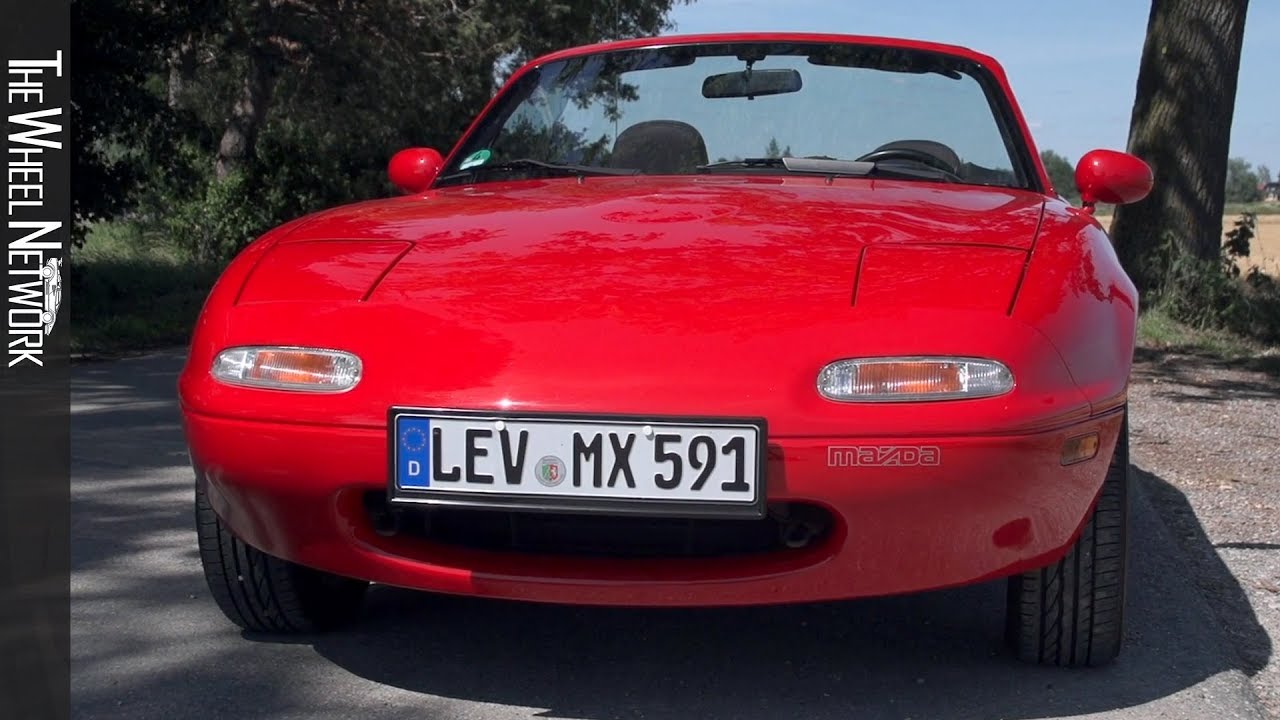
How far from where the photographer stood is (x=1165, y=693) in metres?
2.72

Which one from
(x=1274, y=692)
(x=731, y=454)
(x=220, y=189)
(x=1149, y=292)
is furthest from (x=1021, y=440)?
(x=220, y=189)

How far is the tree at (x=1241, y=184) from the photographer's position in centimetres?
5641

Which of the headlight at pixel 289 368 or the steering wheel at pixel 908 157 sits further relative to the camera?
the steering wheel at pixel 908 157

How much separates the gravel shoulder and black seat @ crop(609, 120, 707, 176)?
65.3 inches

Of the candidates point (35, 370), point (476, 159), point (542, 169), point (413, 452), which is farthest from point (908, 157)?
point (35, 370)

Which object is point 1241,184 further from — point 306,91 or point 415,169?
point 415,169

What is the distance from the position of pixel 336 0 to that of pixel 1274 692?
18824 millimetres

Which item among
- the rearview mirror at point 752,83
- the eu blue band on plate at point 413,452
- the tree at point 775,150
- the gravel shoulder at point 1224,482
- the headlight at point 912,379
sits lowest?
the gravel shoulder at point 1224,482

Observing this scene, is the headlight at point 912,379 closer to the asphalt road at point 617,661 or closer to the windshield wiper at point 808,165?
the asphalt road at point 617,661

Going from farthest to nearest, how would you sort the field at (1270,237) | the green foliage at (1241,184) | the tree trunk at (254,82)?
the green foliage at (1241,184) < the tree trunk at (254,82) < the field at (1270,237)

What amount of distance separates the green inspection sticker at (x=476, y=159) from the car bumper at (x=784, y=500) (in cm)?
144

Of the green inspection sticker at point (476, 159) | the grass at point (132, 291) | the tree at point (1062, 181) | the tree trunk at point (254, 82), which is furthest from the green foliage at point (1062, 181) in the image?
the tree trunk at point (254, 82)

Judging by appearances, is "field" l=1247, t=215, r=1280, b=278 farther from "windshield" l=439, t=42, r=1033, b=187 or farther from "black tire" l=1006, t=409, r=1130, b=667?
"black tire" l=1006, t=409, r=1130, b=667

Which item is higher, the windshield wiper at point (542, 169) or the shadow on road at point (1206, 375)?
the windshield wiper at point (542, 169)
